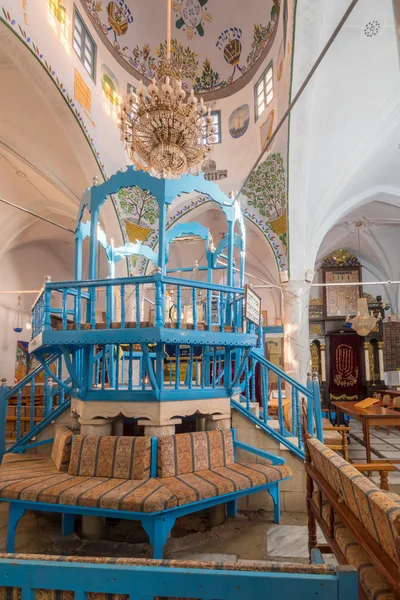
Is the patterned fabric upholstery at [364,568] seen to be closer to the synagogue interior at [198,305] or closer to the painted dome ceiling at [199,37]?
the synagogue interior at [198,305]

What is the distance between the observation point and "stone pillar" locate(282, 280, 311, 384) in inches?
397

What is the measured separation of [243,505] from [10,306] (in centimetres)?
1049

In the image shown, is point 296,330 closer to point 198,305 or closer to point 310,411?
point 198,305

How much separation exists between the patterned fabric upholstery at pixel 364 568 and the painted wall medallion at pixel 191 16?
1229 cm

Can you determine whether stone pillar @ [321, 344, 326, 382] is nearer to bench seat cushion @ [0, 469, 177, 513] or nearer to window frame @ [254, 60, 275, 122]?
window frame @ [254, 60, 275, 122]

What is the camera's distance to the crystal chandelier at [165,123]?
21.1 ft

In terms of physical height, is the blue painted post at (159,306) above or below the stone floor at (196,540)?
above

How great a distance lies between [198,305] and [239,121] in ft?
24.5

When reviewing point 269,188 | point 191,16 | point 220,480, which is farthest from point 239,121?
point 220,480

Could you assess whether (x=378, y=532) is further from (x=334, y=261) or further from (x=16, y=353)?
(x=334, y=261)

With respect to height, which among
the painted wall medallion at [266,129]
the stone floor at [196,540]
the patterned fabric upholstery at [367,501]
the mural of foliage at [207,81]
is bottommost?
the stone floor at [196,540]

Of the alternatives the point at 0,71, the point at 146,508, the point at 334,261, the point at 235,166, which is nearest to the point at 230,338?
the point at 146,508

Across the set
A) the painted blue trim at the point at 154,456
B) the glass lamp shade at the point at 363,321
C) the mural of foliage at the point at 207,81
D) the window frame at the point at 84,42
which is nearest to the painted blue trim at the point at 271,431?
the painted blue trim at the point at 154,456

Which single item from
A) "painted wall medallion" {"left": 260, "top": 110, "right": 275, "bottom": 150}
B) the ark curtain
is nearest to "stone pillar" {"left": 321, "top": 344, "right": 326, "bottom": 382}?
the ark curtain
